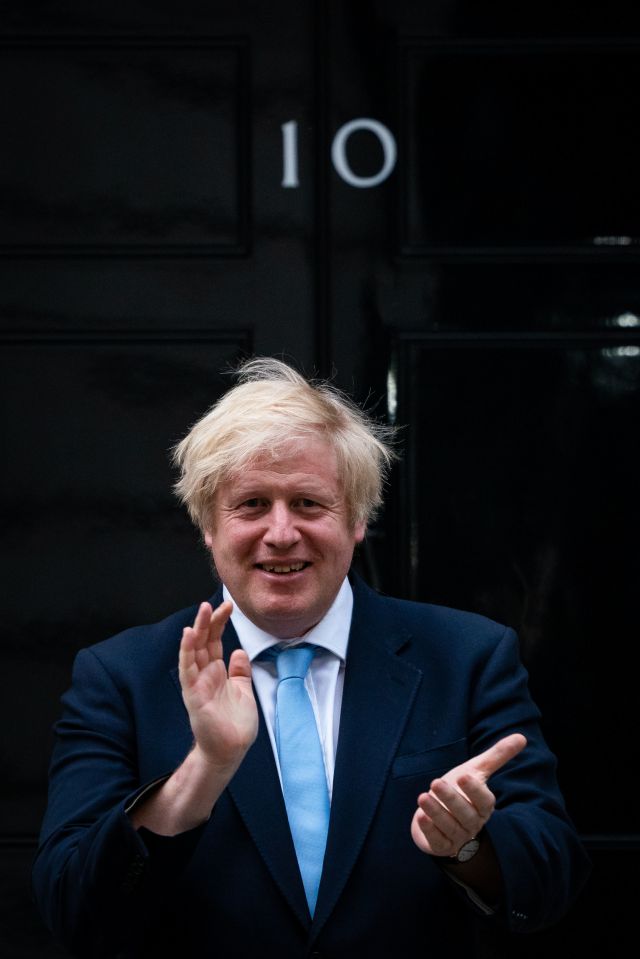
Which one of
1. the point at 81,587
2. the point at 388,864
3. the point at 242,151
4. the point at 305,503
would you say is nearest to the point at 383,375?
the point at 242,151

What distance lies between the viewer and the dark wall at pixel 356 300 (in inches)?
150

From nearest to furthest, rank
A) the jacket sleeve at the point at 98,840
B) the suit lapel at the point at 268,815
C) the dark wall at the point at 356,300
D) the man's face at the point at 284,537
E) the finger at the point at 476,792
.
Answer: the finger at the point at 476,792 < the jacket sleeve at the point at 98,840 < the suit lapel at the point at 268,815 < the man's face at the point at 284,537 < the dark wall at the point at 356,300

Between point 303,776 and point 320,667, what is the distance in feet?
0.72

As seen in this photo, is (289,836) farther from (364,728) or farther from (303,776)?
(364,728)

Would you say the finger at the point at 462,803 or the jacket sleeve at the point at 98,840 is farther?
the jacket sleeve at the point at 98,840

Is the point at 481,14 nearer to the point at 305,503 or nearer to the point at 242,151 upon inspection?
the point at 242,151

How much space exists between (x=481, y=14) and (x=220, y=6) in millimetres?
638

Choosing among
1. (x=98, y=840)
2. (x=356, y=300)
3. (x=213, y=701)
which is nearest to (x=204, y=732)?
(x=213, y=701)

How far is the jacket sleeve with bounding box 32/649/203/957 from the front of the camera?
2.42 m

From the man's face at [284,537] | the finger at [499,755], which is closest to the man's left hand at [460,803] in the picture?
the finger at [499,755]

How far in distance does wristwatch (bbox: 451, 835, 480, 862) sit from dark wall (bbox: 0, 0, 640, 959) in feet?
4.56

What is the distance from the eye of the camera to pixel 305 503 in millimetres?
2736

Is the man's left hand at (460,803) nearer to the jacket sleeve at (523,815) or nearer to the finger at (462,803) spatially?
the finger at (462,803)

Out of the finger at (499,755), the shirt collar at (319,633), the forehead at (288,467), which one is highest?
the forehead at (288,467)
